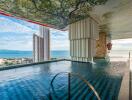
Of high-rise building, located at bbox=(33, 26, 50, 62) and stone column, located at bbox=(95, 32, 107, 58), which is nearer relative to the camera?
high-rise building, located at bbox=(33, 26, 50, 62)

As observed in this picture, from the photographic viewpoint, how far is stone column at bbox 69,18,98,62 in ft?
34.3

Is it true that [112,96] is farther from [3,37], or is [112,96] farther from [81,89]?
[3,37]

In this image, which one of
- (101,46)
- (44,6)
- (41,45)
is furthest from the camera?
(101,46)

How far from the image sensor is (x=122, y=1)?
6453 millimetres

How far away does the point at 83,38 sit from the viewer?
1083 cm

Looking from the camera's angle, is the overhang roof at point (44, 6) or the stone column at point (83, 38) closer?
the overhang roof at point (44, 6)

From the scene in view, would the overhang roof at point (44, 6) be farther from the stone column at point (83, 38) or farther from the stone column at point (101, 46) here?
the stone column at point (101, 46)

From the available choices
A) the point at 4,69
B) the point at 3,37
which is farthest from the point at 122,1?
the point at 3,37

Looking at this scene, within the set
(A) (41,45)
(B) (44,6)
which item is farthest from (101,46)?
(B) (44,6)

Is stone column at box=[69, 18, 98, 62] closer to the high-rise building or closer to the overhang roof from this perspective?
the overhang roof

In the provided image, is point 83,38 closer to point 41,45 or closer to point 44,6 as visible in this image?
point 44,6

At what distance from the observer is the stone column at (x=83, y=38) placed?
34.3 feet

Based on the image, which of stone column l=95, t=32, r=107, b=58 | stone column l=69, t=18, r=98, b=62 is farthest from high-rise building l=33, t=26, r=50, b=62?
stone column l=95, t=32, r=107, b=58

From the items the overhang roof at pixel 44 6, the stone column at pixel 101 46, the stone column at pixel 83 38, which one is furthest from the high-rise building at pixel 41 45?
the overhang roof at pixel 44 6
